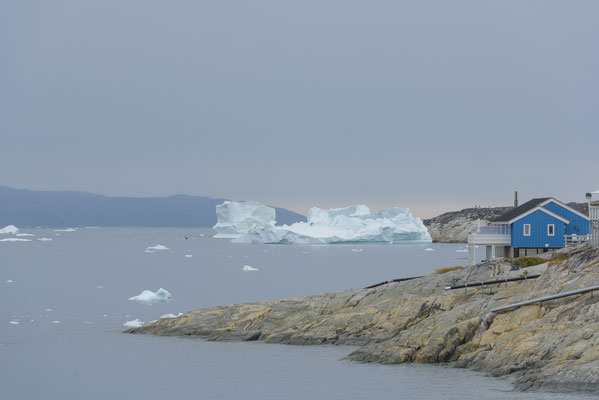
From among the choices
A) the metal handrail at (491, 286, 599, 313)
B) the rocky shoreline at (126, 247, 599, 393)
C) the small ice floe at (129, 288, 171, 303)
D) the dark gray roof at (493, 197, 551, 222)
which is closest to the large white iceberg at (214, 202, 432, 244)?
the dark gray roof at (493, 197, 551, 222)

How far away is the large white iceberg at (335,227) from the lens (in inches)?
4951

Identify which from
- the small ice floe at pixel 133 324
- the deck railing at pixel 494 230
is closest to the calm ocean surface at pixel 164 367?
the small ice floe at pixel 133 324

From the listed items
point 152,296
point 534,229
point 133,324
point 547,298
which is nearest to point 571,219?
point 534,229

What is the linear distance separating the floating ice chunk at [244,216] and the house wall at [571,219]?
7784 cm

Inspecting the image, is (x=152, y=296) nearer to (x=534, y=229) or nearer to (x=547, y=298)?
(x=534, y=229)

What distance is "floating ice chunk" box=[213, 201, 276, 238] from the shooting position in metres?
129

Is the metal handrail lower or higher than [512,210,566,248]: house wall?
lower

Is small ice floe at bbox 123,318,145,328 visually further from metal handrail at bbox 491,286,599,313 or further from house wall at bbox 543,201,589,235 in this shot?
house wall at bbox 543,201,589,235

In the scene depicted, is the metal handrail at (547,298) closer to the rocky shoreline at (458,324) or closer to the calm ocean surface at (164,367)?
the rocky shoreline at (458,324)

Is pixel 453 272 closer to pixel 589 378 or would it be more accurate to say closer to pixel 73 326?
pixel 589 378

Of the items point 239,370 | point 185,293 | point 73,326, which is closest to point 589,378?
point 239,370

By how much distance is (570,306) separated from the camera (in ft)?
74.3

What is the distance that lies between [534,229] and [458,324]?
26907mm

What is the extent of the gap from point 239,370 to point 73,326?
46.8 feet
